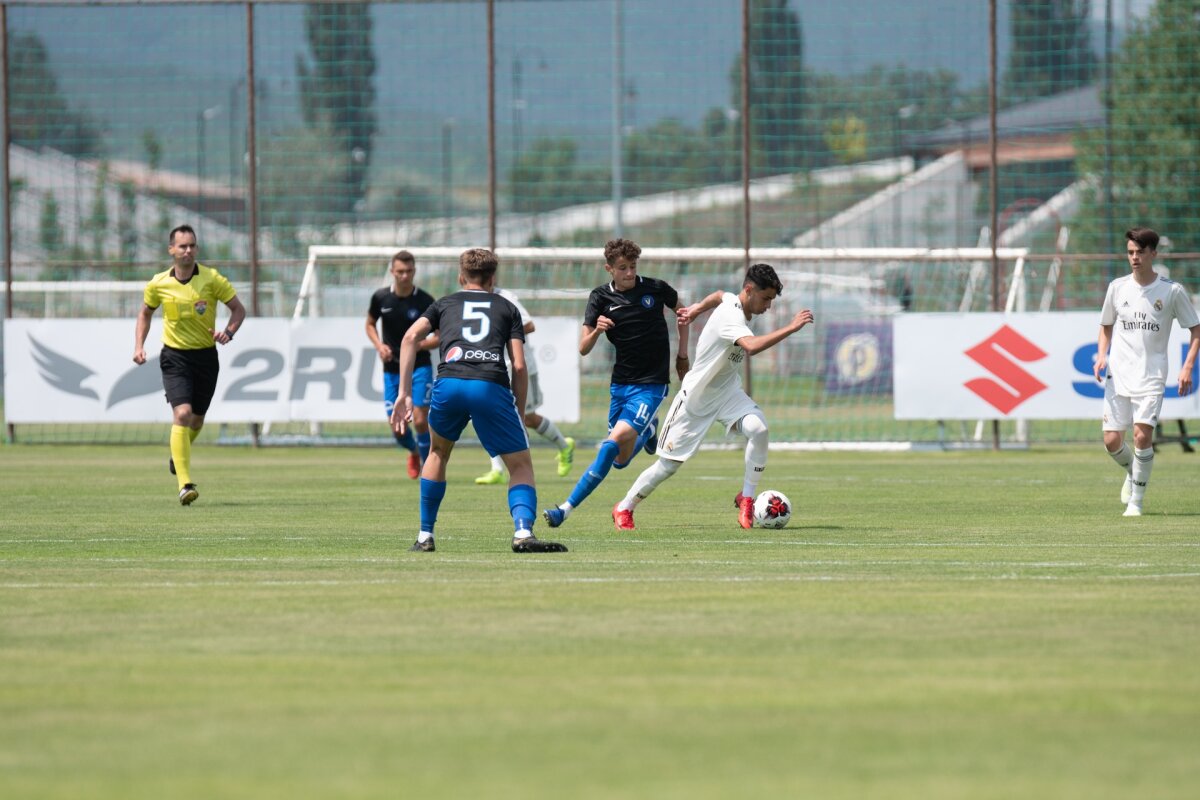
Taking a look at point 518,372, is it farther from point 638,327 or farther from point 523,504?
point 638,327

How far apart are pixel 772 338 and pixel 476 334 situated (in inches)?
90.8

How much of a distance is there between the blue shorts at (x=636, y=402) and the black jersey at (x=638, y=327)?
0.05 metres

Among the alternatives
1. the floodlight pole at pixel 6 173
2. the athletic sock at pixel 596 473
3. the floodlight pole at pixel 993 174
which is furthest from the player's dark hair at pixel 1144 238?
the floodlight pole at pixel 6 173

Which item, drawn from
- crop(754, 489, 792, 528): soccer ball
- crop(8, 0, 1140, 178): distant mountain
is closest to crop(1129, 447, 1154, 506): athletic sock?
crop(754, 489, 792, 528): soccer ball

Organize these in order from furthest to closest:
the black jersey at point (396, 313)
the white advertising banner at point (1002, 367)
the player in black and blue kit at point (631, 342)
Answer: the white advertising banner at point (1002, 367)
the black jersey at point (396, 313)
the player in black and blue kit at point (631, 342)

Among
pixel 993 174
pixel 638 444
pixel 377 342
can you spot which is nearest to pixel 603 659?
pixel 638 444

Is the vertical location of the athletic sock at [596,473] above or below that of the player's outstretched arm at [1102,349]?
below

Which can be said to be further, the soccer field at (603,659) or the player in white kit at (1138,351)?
the player in white kit at (1138,351)

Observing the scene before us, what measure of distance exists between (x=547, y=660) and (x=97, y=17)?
98.2ft

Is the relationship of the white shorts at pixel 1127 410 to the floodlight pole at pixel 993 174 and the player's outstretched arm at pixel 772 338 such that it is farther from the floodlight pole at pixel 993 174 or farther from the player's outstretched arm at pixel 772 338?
the floodlight pole at pixel 993 174

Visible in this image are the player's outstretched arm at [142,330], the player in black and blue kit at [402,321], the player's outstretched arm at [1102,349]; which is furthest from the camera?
the player in black and blue kit at [402,321]

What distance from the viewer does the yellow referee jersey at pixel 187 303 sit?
52.5 feet

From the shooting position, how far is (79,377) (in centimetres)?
2416

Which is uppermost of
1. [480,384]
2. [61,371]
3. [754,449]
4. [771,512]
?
[480,384]
